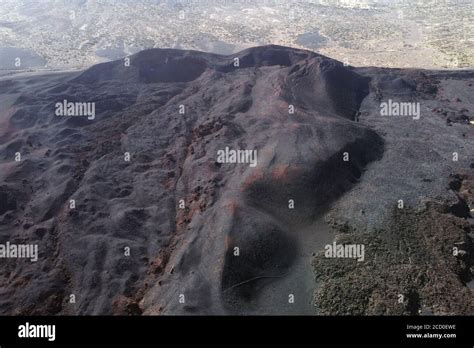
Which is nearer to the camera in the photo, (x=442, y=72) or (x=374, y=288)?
(x=374, y=288)

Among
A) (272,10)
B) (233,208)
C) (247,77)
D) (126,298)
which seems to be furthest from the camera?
(272,10)

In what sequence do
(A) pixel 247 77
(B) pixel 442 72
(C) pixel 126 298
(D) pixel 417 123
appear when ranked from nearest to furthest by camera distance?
(C) pixel 126 298, (D) pixel 417 123, (A) pixel 247 77, (B) pixel 442 72

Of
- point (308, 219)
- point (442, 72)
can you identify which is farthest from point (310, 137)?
point (442, 72)

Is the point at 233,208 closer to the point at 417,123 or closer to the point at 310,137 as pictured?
the point at 310,137

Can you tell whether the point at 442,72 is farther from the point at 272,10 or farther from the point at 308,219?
the point at 272,10

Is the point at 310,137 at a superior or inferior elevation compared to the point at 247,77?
inferior

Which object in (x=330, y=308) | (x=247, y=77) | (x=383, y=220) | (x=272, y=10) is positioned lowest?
(x=330, y=308)
